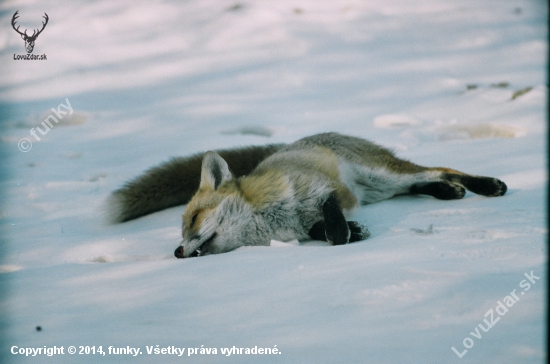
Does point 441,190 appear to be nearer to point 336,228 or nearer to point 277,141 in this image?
point 336,228

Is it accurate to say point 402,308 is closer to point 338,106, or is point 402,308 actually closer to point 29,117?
point 338,106

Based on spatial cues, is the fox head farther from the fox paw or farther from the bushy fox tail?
the bushy fox tail

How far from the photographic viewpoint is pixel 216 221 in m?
2.93

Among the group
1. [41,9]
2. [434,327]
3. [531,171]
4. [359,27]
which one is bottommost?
[531,171]

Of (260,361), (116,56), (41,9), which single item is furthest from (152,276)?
(41,9)

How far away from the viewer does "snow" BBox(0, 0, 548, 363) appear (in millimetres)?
1795

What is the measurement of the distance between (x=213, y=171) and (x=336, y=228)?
86 centimetres

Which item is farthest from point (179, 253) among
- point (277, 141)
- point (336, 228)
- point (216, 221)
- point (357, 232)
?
point (277, 141)

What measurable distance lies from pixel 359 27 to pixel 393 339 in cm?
701

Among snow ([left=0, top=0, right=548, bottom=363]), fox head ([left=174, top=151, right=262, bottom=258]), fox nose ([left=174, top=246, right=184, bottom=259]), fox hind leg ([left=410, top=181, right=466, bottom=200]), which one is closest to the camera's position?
snow ([left=0, top=0, right=548, bottom=363])

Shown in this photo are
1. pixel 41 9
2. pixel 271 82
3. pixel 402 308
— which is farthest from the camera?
pixel 41 9

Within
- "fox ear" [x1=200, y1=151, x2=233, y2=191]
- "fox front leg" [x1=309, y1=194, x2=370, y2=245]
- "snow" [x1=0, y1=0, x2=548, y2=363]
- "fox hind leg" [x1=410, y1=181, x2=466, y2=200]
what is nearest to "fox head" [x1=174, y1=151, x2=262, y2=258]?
"fox ear" [x1=200, y1=151, x2=233, y2=191]

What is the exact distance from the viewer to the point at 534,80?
6.00 meters

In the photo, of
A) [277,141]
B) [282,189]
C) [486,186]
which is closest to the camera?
[282,189]
